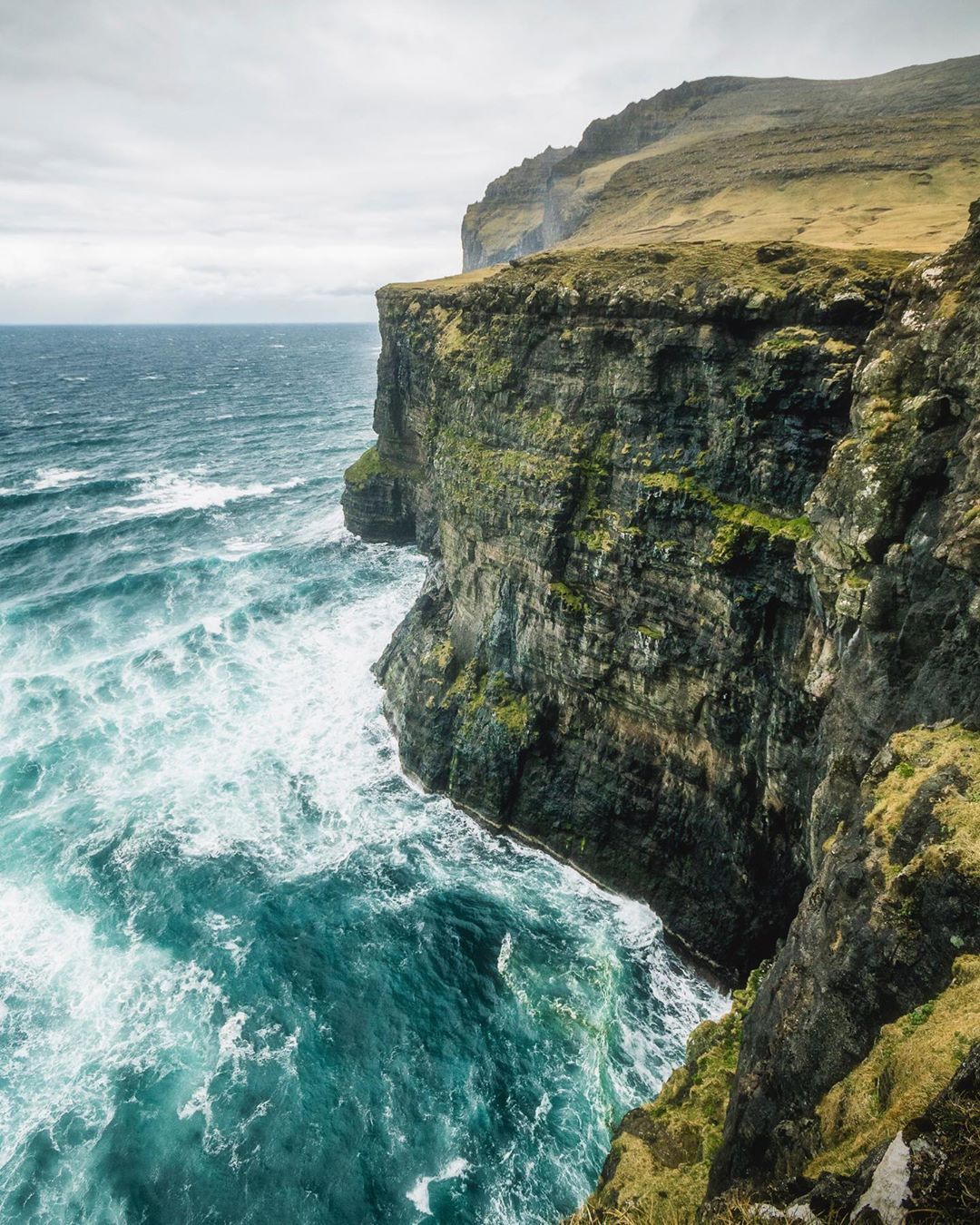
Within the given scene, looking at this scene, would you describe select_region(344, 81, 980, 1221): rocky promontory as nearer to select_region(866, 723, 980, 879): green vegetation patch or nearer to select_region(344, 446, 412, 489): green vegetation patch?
select_region(866, 723, 980, 879): green vegetation patch

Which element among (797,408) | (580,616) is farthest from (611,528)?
(797,408)

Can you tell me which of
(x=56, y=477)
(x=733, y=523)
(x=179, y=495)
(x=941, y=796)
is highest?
(x=733, y=523)

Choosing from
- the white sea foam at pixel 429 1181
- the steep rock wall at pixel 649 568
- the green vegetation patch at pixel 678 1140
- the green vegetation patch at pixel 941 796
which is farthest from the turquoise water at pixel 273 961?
the green vegetation patch at pixel 941 796

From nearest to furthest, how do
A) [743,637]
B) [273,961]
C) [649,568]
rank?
[743,637]
[273,961]
[649,568]

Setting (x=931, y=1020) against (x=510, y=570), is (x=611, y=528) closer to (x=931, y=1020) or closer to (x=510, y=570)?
(x=510, y=570)

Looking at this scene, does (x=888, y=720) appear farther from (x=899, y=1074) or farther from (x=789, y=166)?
(x=789, y=166)

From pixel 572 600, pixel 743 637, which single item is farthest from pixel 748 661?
pixel 572 600

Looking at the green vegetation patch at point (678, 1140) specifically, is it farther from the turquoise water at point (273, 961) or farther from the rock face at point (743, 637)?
the turquoise water at point (273, 961)
